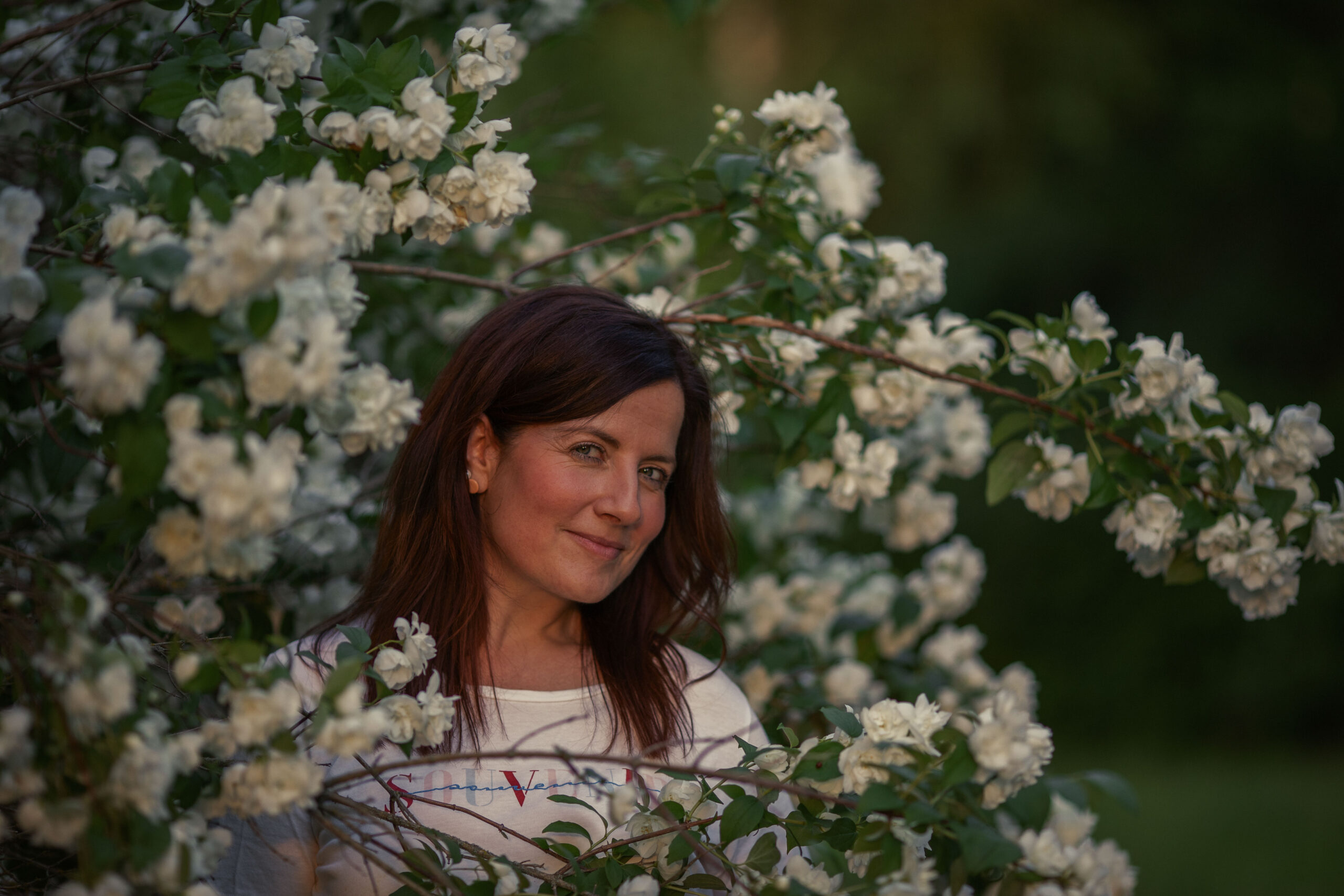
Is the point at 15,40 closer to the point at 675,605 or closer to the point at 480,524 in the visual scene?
the point at 480,524

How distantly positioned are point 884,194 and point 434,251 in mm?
6734

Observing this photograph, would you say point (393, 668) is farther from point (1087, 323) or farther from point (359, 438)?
point (1087, 323)

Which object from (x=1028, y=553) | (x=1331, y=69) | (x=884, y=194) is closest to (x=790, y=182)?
(x=1028, y=553)

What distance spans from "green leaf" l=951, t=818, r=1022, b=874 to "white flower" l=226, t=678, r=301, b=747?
2.52 ft

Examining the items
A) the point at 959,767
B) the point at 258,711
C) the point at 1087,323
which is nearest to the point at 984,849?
the point at 959,767

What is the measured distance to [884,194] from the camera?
945cm

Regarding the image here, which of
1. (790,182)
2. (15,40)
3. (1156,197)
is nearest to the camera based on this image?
(15,40)

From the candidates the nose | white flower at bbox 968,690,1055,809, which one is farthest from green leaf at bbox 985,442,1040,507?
white flower at bbox 968,690,1055,809

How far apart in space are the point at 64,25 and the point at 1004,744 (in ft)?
5.12

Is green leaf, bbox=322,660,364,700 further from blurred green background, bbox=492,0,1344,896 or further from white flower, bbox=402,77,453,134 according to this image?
blurred green background, bbox=492,0,1344,896

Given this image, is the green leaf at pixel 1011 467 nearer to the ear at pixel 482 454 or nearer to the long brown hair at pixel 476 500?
the long brown hair at pixel 476 500

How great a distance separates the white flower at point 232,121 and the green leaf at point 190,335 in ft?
1.37

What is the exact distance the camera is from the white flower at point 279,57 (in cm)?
162

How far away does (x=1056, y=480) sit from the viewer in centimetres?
218
